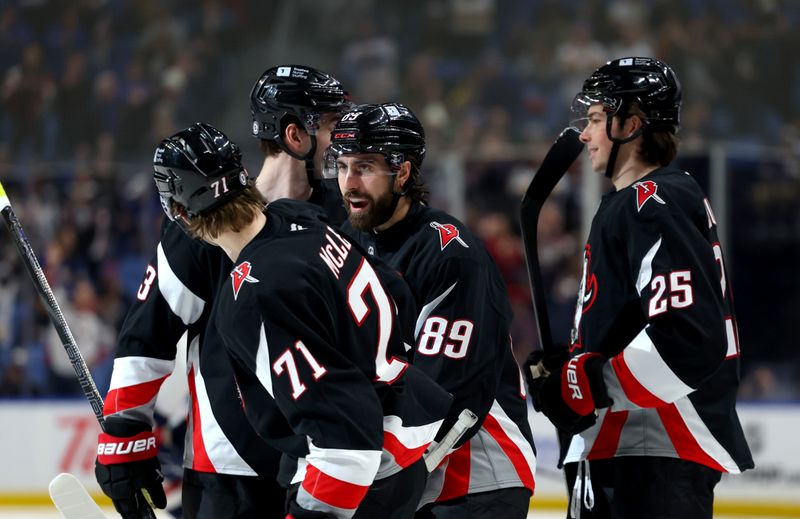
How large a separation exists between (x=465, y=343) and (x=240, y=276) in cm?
55

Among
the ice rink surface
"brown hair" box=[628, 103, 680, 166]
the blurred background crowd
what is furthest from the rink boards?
"brown hair" box=[628, 103, 680, 166]

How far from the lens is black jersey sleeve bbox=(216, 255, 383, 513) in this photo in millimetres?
1491

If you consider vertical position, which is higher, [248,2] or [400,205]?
[248,2]

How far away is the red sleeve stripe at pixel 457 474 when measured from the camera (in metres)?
2.04

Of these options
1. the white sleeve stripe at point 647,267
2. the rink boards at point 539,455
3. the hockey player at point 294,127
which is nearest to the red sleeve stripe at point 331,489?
the white sleeve stripe at point 647,267

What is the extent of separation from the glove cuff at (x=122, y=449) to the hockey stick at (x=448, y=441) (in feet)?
1.71

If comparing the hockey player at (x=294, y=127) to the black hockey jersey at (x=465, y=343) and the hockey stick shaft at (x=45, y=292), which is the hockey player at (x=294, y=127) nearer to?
the black hockey jersey at (x=465, y=343)

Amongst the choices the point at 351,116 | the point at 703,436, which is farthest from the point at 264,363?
the point at 703,436

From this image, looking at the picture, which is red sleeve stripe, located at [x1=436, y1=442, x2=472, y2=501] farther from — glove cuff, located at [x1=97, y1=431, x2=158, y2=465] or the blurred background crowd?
the blurred background crowd

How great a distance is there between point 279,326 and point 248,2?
20.6ft

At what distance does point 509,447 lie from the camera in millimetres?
2088

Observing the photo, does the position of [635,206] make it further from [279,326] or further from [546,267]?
[546,267]

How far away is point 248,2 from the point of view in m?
7.45

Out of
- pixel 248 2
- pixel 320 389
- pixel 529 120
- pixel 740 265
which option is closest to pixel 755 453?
pixel 740 265
